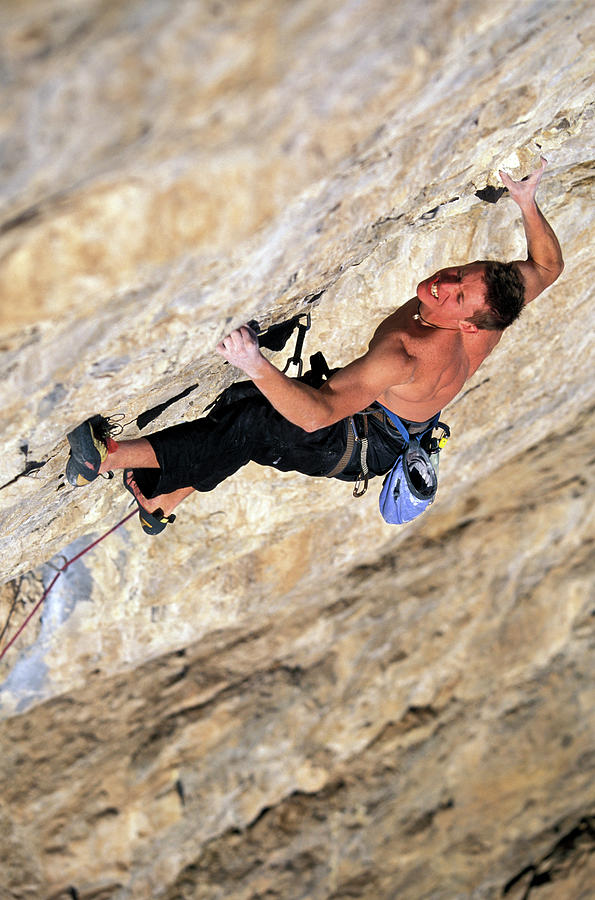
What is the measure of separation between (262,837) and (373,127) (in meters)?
4.94

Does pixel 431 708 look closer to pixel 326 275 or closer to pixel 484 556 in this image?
pixel 484 556

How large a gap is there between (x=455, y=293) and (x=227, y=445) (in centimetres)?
109

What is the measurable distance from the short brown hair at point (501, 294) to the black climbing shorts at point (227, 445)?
0.84 metres

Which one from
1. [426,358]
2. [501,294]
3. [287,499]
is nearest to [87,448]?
[426,358]

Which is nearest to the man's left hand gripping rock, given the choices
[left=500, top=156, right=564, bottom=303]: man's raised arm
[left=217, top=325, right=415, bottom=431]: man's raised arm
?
[left=217, top=325, right=415, bottom=431]: man's raised arm

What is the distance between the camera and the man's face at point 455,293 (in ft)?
8.42

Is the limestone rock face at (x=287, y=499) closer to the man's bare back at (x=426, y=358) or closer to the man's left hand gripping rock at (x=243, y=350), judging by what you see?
the man's left hand gripping rock at (x=243, y=350)

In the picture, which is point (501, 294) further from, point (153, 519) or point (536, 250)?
point (153, 519)

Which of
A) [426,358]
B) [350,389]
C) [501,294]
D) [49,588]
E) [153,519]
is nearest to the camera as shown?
[501,294]

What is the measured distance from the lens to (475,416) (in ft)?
13.6

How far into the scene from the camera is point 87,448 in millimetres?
2408

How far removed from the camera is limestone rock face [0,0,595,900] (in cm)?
148

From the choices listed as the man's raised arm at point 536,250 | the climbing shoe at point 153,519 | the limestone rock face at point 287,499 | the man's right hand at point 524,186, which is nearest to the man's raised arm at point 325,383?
the limestone rock face at point 287,499

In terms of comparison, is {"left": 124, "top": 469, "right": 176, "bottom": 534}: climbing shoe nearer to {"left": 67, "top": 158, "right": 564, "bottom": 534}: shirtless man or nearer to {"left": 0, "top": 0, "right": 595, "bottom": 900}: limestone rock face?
{"left": 67, "top": 158, "right": 564, "bottom": 534}: shirtless man
